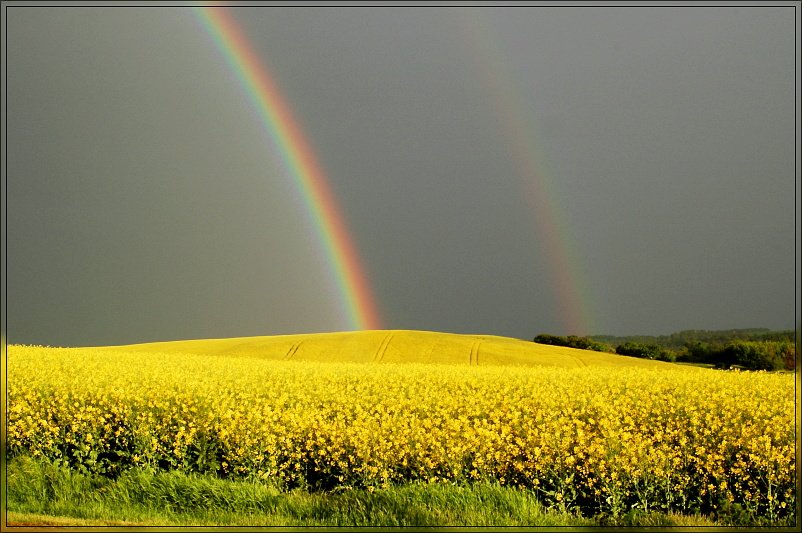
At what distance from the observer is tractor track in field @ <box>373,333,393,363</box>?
4153cm

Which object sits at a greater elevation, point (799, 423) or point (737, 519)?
point (799, 423)

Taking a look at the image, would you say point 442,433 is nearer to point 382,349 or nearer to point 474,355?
point 474,355

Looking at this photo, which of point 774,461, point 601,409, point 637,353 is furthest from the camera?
point 637,353

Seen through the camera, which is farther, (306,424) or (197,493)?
(306,424)

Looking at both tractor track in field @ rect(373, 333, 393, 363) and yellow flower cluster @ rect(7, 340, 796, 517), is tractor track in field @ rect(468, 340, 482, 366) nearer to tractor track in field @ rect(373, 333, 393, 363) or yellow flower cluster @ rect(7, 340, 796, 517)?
tractor track in field @ rect(373, 333, 393, 363)

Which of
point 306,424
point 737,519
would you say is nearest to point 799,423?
point 737,519

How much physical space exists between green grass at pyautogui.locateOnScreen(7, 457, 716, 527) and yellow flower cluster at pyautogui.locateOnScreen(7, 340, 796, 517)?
2.34 ft

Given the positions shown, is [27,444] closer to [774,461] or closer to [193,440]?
[193,440]

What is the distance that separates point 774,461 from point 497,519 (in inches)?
194

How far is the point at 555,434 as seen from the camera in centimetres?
1202

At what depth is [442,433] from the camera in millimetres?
12086

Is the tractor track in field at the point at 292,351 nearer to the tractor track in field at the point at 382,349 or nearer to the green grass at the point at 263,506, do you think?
the tractor track in field at the point at 382,349

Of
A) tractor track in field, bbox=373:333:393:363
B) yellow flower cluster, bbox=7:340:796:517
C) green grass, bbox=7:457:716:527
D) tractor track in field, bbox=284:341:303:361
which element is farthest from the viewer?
tractor track in field, bbox=284:341:303:361

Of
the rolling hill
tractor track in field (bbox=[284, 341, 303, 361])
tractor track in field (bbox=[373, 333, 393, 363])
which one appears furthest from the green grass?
tractor track in field (bbox=[284, 341, 303, 361])
